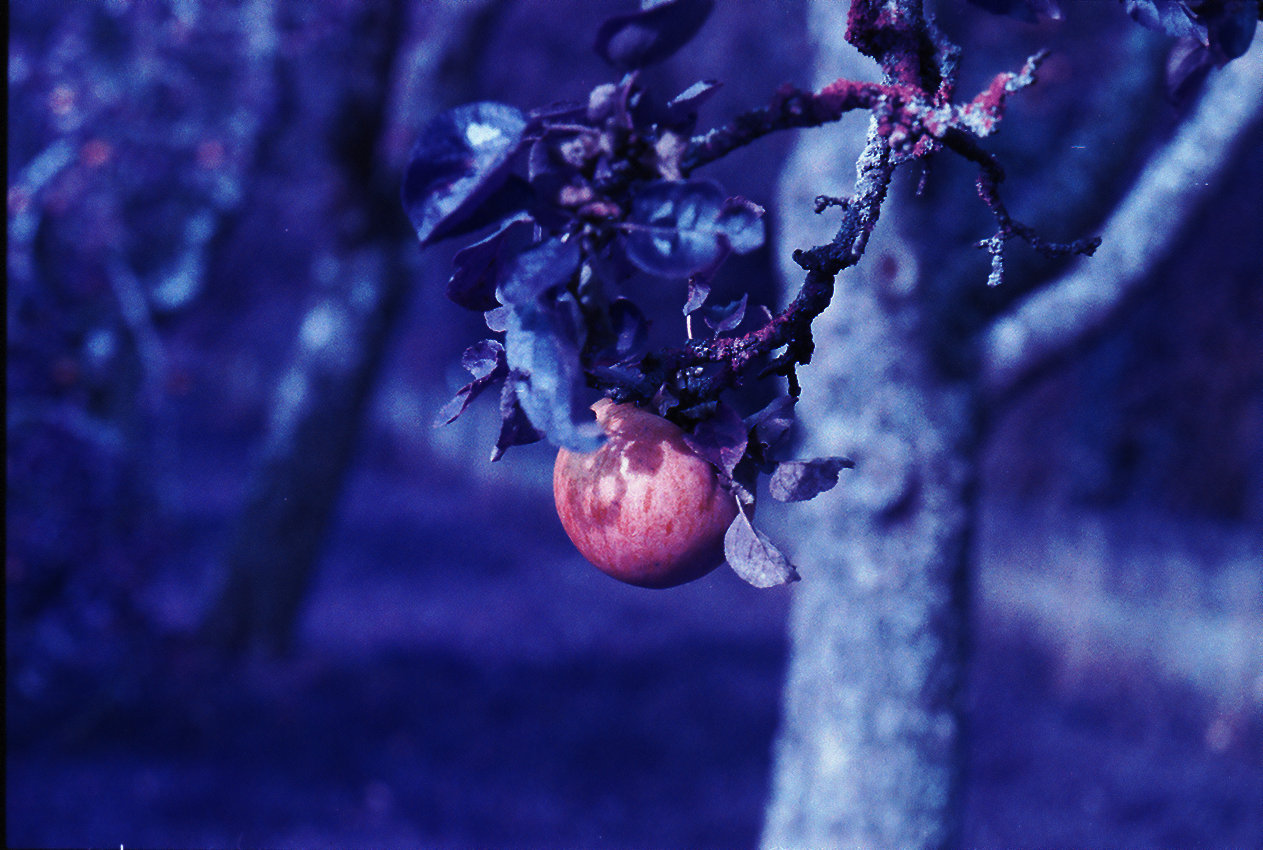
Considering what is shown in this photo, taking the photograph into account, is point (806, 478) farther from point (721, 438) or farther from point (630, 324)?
A: point (630, 324)

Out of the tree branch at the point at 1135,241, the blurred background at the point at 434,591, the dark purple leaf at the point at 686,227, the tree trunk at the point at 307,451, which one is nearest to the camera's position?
the dark purple leaf at the point at 686,227

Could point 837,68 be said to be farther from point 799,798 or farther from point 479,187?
point 479,187

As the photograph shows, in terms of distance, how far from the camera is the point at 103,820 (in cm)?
459

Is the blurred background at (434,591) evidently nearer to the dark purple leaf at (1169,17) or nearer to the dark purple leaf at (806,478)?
the dark purple leaf at (1169,17)

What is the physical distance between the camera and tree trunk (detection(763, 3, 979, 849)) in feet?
9.62

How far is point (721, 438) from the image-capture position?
41.1 inches

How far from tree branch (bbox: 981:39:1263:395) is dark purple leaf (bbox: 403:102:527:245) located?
2523mm

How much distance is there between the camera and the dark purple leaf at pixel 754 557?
0.99 metres

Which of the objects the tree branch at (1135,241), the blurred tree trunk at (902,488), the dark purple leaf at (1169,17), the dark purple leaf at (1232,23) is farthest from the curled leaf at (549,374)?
the tree branch at (1135,241)

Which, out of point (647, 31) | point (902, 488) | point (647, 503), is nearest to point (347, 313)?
point (902, 488)

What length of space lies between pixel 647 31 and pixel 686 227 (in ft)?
0.61

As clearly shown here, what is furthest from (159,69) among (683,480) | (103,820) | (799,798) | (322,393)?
(683,480)

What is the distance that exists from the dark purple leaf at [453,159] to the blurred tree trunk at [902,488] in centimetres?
217

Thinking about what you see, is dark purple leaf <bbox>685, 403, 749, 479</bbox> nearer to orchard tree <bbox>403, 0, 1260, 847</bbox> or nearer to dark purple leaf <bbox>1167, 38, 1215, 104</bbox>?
orchard tree <bbox>403, 0, 1260, 847</bbox>
